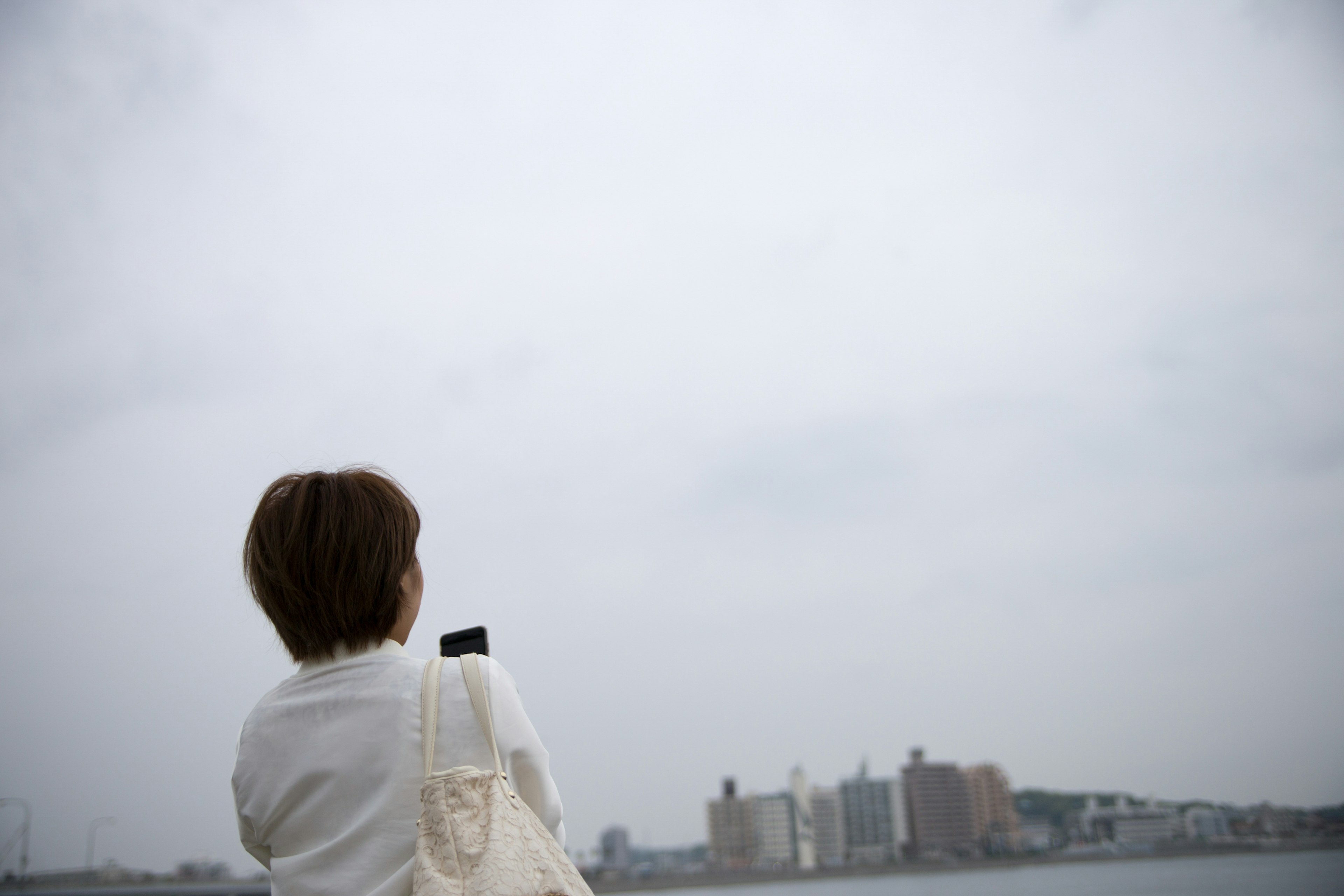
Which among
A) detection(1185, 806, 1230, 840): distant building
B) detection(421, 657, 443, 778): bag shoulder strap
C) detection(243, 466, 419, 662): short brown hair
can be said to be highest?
detection(243, 466, 419, 662): short brown hair

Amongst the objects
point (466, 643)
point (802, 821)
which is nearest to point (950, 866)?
point (802, 821)

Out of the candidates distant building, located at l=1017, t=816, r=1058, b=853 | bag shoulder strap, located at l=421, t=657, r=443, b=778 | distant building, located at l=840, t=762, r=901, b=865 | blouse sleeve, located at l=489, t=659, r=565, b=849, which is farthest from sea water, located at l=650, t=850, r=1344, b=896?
bag shoulder strap, located at l=421, t=657, r=443, b=778

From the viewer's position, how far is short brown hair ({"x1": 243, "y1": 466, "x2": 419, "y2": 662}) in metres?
0.92

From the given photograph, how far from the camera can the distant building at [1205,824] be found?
54531mm

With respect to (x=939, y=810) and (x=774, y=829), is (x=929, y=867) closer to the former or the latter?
(x=939, y=810)

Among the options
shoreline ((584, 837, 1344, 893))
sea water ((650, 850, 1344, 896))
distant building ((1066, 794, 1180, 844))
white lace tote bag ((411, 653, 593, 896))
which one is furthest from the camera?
distant building ((1066, 794, 1180, 844))

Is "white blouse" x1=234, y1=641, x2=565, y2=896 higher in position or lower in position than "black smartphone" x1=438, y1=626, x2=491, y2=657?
lower

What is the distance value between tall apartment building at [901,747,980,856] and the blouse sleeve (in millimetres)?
90849

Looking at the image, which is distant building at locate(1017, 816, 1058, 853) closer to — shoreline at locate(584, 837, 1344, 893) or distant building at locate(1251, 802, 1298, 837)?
shoreline at locate(584, 837, 1344, 893)

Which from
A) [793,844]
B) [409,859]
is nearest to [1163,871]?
[793,844]

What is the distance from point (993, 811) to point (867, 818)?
17.3 metres

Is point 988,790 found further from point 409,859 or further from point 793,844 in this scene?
point 409,859

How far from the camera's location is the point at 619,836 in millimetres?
73438

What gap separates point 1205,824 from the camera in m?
57.3
